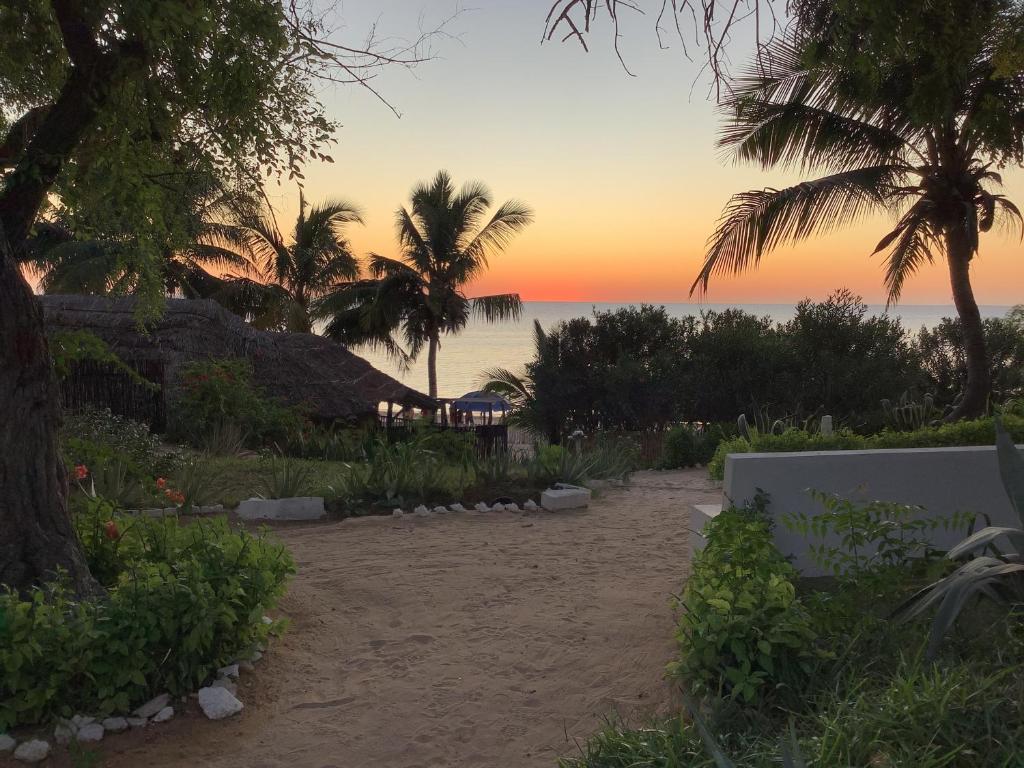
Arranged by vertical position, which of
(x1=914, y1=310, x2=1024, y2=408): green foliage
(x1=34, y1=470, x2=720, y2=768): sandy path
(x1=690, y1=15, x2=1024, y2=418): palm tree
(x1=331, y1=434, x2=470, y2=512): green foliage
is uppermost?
(x1=690, y1=15, x2=1024, y2=418): palm tree

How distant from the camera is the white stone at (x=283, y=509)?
8.20 m

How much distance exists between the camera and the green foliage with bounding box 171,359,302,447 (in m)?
13.6

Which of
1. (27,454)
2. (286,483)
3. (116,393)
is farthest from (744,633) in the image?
(116,393)

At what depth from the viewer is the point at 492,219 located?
30.7 m

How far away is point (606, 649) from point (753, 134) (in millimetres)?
10796

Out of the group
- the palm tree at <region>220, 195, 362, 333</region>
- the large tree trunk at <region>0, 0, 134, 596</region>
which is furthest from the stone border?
the palm tree at <region>220, 195, 362, 333</region>

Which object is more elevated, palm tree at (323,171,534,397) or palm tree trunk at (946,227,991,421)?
palm tree at (323,171,534,397)

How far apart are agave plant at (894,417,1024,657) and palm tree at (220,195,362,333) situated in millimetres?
26286

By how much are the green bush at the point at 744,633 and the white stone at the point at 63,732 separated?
8.72 feet

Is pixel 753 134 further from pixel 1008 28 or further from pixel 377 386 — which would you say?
pixel 377 386

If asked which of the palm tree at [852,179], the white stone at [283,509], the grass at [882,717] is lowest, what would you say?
the grass at [882,717]

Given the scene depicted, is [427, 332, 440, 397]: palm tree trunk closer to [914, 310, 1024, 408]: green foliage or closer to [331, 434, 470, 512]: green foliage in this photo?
[914, 310, 1024, 408]: green foliage

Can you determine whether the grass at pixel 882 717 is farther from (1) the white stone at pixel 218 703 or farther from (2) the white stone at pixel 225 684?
(2) the white stone at pixel 225 684

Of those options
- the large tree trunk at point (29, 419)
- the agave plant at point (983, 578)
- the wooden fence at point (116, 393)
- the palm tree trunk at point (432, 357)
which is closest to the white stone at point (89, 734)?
Result: the large tree trunk at point (29, 419)
